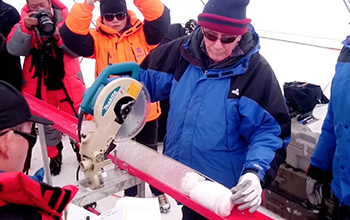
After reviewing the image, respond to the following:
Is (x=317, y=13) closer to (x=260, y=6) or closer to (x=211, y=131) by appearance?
(x=260, y=6)

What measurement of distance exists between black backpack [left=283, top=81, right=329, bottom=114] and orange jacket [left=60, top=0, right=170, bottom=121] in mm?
999

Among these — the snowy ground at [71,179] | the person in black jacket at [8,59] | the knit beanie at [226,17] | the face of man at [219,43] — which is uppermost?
the knit beanie at [226,17]

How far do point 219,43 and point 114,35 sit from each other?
1.12m

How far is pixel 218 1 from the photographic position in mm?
1416

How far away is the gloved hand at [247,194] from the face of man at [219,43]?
1.76 ft

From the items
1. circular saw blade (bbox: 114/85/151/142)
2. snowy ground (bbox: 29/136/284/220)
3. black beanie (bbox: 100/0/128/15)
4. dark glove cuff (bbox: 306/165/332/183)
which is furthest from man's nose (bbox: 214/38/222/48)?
snowy ground (bbox: 29/136/284/220)

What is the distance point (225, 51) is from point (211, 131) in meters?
0.33

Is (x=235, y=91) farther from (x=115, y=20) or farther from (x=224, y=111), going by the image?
(x=115, y=20)

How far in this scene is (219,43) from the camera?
56.9 inches

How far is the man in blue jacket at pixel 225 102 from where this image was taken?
1.38m

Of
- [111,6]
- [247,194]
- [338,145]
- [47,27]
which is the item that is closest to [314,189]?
[338,145]

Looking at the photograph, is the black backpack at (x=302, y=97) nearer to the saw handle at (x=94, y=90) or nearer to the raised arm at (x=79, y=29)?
the raised arm at (x=79, y=29)

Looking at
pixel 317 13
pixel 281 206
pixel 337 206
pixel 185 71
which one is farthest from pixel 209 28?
pixel 317 13

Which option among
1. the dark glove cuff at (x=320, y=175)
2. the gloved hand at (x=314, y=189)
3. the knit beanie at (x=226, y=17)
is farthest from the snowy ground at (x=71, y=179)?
the knit beanie at (x=226, y=17)
